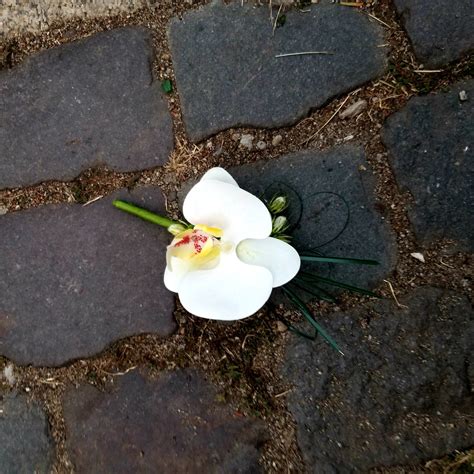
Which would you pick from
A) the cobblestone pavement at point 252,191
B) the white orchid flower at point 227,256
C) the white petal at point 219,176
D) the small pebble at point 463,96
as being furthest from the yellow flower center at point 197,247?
the small pebble at point 463,96

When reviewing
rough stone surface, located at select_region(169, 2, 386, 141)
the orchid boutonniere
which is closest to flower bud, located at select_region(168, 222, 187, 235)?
the orchid boutonniere

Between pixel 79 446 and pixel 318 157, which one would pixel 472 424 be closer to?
pixel 318 157

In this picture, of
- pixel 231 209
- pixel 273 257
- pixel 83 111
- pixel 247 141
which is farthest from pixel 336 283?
pixel 83 111

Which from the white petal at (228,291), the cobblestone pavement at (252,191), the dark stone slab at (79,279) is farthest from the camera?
the dark stone slab at (79,279)

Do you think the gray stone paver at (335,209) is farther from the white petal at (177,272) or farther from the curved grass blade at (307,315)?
the white petal at (177,272)

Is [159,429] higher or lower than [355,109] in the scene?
lower

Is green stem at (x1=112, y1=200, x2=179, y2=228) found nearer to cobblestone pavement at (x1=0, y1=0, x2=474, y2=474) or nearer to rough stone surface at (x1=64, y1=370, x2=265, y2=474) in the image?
cobblestone pavement at (x1=0, y1=0, x2=474, y2=474)

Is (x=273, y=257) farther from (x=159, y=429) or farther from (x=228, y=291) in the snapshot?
(x=159, y=429)
